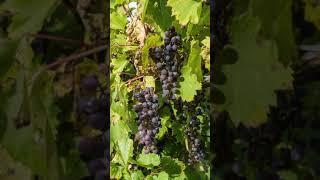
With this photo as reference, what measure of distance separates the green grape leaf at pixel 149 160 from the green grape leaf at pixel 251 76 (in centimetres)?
55

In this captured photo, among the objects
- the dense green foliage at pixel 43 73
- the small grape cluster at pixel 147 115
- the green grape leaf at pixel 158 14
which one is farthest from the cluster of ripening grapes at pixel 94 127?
the small grape cluster at pixel 147 115

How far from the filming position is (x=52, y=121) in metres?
0.59

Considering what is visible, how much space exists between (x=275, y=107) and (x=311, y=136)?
46 mm

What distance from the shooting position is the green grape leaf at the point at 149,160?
1.07 metres

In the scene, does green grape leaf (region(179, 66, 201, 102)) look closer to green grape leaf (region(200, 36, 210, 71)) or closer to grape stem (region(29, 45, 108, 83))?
green grape leaf (region(200, 36, 210, 71))

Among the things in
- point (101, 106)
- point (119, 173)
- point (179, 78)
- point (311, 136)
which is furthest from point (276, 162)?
point (119, 173)

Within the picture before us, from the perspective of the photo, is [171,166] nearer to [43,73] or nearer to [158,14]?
[158,14]

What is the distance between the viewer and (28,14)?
54 cm

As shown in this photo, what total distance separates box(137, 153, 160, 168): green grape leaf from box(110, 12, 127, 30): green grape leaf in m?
0.27

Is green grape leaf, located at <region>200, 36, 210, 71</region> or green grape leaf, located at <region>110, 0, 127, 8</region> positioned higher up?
green grape leaf, located at <region>110, 0, 127, 8</region>

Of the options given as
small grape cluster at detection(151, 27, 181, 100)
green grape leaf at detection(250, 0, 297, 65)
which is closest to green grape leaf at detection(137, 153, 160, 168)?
small grape cluster at detection(151, 27, 181, 100)

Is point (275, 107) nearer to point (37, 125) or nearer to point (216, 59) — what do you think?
point (216, 59)

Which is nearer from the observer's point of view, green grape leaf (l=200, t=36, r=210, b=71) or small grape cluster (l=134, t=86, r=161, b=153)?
green grape leaf (l=200, t=36, r=210, b=71)

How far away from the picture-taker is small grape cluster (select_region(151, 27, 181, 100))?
1021 millimetres
